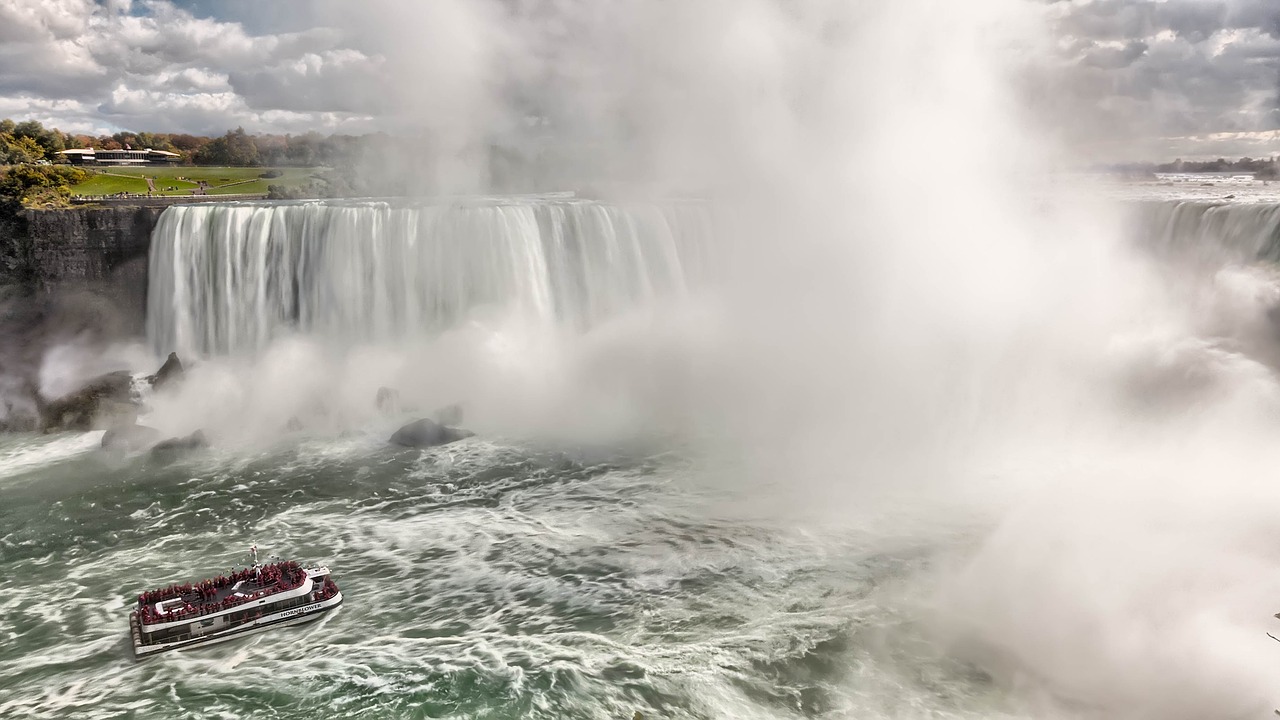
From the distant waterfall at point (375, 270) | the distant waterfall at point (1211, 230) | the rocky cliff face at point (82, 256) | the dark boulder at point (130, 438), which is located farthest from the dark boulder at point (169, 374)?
the distant waterfall at point (1211, 230)

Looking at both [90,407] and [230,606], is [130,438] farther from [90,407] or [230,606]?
[230,606]

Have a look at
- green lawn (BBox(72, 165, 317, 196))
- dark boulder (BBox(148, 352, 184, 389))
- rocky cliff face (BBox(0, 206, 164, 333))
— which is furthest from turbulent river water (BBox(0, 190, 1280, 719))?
green lawn (BBox(72, 165, 317, 196))

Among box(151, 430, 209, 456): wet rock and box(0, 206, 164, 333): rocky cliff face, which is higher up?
box(0, 206, 164, 333): rocky cliff face

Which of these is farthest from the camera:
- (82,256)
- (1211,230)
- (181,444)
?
(82,256)

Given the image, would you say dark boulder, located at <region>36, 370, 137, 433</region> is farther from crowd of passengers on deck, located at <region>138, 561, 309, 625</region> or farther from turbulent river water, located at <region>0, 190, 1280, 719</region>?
crowd of passengers on deck, located at <region>138, 561, 309, 625</region>

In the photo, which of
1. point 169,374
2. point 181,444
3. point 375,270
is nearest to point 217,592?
point 181,444

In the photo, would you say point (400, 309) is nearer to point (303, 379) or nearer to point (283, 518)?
point (303, 379)
